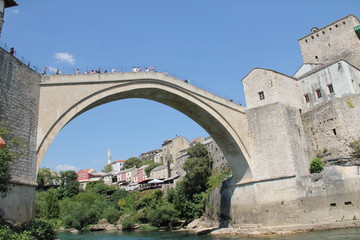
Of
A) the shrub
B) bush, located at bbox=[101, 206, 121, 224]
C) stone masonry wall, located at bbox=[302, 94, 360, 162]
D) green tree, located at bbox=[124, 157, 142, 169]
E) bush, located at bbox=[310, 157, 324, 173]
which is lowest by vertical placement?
bush, located at bbox=[101, 206, 121, 224]

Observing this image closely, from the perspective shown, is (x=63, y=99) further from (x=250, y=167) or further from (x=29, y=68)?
(x=250, y=167)

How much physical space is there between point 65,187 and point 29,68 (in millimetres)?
45386


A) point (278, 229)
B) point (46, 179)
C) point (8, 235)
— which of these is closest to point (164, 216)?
point (278, 229)

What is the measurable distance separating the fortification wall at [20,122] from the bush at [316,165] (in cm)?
1438

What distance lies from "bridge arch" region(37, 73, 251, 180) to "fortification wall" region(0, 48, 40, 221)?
410 mm

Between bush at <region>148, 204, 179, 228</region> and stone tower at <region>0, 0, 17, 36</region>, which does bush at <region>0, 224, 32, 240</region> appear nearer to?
stone tower at <region>0, 0, 17, 36</region>

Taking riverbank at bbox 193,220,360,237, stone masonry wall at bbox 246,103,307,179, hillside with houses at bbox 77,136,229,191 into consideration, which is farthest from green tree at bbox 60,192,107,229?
stone masonry wall at bbox 246,103,307,179

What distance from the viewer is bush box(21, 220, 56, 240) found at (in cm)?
970

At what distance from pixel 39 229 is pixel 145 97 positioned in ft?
27.5

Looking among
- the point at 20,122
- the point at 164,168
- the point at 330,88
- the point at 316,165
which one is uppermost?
the point at 164,168

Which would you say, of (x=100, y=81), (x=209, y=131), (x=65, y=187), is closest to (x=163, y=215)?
(x=209, y=131)

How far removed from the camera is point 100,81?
1337 cm

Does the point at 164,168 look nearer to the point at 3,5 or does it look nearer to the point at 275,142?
the point at 275,142

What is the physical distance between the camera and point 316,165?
17797mm
